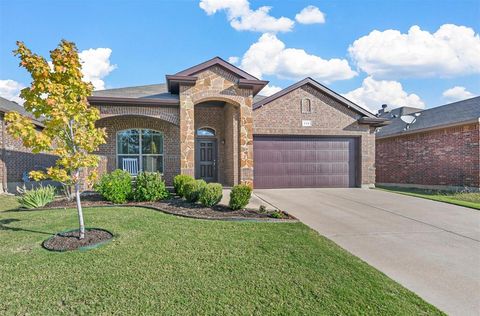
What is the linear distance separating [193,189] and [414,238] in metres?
5.47

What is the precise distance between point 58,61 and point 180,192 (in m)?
4.94

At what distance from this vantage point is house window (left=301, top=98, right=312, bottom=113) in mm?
11875

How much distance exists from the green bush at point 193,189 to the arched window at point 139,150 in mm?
4459

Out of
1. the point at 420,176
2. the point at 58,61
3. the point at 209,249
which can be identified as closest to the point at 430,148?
the point at 420,176

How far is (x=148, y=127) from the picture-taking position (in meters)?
11.4

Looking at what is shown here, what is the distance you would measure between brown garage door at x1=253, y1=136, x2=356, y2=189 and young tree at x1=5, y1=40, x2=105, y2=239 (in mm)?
7721

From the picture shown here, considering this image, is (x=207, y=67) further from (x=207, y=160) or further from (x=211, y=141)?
(x=207, y=160)

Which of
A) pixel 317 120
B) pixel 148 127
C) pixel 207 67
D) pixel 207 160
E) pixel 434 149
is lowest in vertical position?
pixel 207 160

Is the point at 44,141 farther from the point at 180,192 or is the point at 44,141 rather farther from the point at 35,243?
the point at 180,192

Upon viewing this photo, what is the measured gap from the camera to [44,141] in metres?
4.28

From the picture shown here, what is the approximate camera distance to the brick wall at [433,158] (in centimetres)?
1089

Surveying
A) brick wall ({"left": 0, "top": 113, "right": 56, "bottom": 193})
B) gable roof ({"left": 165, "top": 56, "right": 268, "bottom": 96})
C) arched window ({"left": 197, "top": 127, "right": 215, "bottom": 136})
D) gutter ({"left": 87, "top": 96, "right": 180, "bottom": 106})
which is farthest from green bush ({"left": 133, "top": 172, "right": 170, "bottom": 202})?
brick wall ({"left": 0, "top": 113, "right": 56, "bottom": 193})

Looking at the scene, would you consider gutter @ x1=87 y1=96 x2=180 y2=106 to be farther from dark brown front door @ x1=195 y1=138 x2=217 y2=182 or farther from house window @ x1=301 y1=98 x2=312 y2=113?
house window @ x1=301 y1=98 x2=312 y2=113

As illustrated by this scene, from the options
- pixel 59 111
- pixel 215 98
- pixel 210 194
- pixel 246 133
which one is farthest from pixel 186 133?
pixel 59 111
